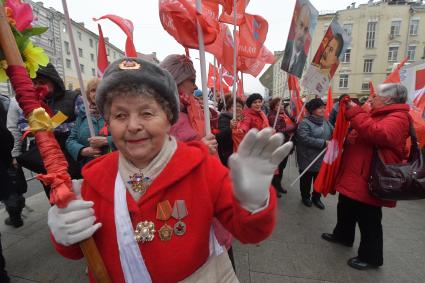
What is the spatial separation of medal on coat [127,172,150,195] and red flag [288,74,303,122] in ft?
12.2

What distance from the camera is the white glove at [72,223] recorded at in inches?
37.2

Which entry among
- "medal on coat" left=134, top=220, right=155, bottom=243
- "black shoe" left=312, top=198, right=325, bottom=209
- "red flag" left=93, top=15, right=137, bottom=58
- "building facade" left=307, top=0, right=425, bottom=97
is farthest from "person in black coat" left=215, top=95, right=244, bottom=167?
"building facade" left=307, top=0, right=425, bottom=97

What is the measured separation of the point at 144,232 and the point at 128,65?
0.69m

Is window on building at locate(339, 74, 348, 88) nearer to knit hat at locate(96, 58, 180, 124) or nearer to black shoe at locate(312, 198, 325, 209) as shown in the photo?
black shoe at locate(312, 198, 325, 209)

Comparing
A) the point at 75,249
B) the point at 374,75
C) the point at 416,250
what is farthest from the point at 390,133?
the point at 374,75

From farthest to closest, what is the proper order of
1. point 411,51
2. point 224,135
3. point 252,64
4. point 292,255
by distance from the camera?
point 411,51 < point 252,64 < point 224,135 < point 292,255

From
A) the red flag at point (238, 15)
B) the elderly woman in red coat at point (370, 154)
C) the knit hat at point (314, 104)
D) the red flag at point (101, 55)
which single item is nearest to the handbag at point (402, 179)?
the elderly woman in red coat at point (370, 154)

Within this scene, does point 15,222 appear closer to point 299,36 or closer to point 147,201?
point 147,201

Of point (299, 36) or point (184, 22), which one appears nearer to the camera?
point (184, 22)

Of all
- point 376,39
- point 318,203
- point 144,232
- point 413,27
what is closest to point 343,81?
point 376,39

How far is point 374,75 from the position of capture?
3422 centimetres

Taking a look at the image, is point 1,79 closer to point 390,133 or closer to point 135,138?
point 135,138

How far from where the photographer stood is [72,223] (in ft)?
3.12

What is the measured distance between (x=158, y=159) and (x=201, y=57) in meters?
1.00
